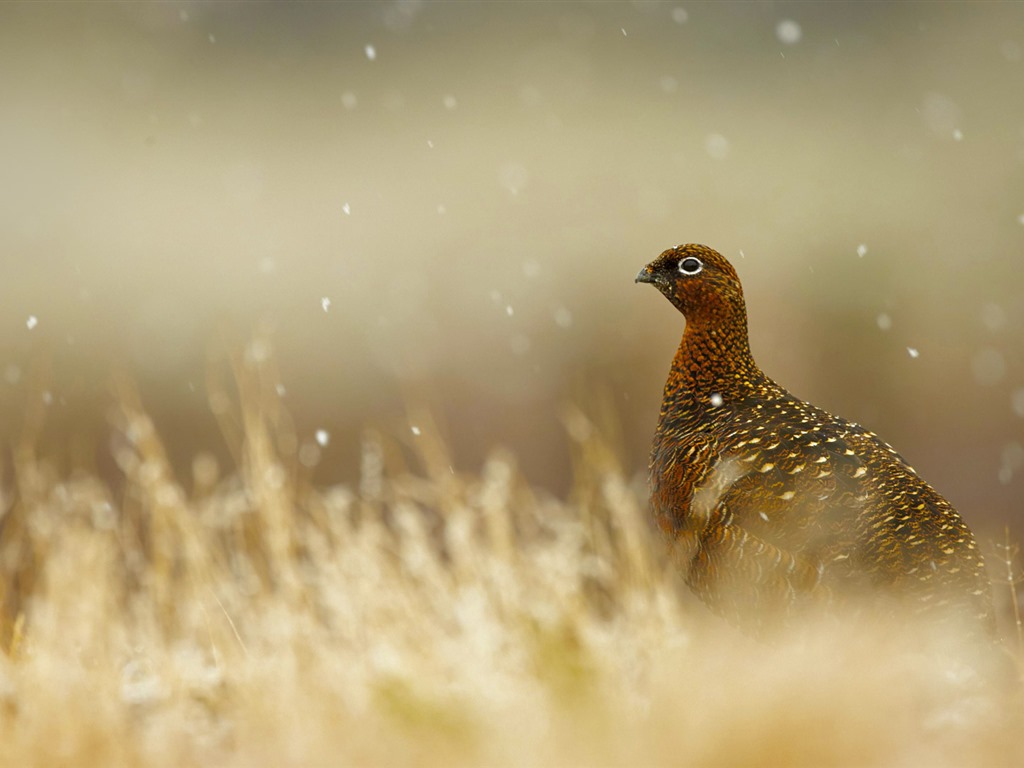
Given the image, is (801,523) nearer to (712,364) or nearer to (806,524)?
(806,524)

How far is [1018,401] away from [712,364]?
11.6 meters

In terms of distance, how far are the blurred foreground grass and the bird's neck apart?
64 cm

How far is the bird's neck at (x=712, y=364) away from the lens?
13.6 ft

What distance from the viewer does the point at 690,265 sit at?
4.27m

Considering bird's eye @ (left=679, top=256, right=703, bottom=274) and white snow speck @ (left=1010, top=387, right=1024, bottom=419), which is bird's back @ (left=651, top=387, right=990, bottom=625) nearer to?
bird's eye @ (left=679, top=256, right=703, bottom=274)

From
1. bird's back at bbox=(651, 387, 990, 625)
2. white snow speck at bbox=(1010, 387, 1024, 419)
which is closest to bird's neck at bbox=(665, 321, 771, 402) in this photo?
bird's back at bbox=(651, 387, 990, 625)

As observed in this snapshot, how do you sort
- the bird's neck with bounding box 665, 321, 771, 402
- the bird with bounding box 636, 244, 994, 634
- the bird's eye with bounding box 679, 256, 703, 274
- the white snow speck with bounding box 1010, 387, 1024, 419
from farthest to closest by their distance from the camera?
the white snow speck with bounding box 1010, 387, 1024, 419 → the bird's eye with bounding box 679, 256, 703, 274 → the bird's neck with bounding box 665, 321, 771, 402 → the bird with bounding box 636, 244, 994, 634

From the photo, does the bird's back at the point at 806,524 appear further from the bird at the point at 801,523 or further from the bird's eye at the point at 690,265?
the bird's eye at the point at 690,265

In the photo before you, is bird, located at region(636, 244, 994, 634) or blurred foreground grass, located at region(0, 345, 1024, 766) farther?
bird, located at region(636, 244, 994, 634)

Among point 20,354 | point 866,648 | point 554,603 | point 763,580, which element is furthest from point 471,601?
point 20,354

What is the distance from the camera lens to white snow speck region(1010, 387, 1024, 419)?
45.9 ft

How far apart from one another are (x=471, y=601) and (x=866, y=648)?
53.0 inches

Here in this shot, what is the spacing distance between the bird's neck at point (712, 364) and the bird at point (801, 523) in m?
0.15

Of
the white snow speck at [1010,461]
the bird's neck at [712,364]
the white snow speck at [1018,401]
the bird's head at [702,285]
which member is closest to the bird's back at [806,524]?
the bird's neck at [712,364]
